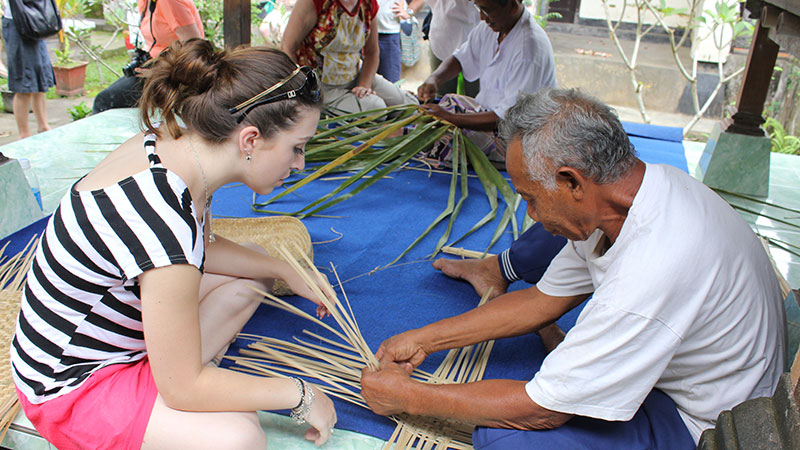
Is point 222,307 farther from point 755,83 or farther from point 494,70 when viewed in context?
point 755,83

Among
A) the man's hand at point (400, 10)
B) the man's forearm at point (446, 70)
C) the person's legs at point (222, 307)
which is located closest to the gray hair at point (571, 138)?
the person's legs at point (222, 307)

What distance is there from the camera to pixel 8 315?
200 cm

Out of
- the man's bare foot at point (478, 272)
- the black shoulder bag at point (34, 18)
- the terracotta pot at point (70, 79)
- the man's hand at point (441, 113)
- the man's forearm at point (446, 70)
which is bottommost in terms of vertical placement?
the terracotta pot at point (70, 79)

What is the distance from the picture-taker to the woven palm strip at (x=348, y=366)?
1.62 meters

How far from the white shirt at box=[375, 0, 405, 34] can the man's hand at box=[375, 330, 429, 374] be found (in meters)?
3.31

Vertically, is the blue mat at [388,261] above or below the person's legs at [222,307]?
below

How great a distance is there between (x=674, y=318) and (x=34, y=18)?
178 inches

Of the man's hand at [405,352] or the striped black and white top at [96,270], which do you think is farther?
the man's hand at [405,352]

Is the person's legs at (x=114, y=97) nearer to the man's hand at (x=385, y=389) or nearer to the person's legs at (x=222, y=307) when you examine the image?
the person's legs at (x=222, y=307)

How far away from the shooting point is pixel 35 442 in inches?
64.2

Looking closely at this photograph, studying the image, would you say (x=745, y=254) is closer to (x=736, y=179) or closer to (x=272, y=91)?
(x=272, y=91)

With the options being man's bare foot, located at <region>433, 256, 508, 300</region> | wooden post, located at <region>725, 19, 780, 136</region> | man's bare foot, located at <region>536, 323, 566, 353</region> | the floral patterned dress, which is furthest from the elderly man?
wooden post, located at <region>725, 19, 780, 136</region>

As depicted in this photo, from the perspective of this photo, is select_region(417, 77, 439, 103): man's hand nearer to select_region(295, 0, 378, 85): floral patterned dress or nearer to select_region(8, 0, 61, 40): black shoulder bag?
select_region(295, 0, 378, 85): floral patterned dress

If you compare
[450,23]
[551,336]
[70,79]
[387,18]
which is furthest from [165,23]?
[70,79]
